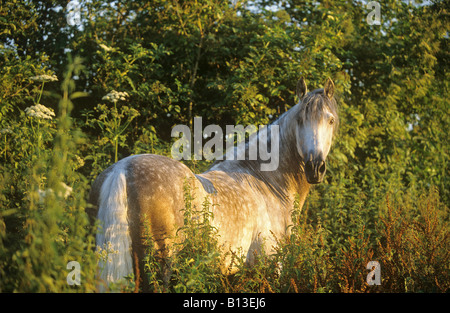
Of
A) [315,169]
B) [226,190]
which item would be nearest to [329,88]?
→ [315,169]

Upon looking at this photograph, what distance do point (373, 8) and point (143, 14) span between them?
4342 millimetres

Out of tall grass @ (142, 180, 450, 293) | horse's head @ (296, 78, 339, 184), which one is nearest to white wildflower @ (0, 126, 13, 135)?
tall grass @ (142, 180, 450, 293)

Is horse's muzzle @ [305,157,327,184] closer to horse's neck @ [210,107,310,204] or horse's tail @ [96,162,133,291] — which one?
horse's neck @ [210,107,310,204]

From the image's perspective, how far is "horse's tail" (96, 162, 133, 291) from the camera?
2.51 meters

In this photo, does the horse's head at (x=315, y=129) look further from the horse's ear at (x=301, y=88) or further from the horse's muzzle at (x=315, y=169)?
the horse's ear at (x=301, y=88)

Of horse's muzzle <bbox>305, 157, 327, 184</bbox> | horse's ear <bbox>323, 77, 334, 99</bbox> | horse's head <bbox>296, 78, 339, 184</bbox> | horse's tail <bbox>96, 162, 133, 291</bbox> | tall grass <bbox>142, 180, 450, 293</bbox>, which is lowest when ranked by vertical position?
tall grass <bbox>142, 180, 450, 293</bbox>

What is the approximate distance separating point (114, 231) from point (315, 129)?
217 centimetres

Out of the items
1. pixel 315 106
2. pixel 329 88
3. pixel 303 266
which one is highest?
pixel 329 88

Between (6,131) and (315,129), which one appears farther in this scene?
(6,131)

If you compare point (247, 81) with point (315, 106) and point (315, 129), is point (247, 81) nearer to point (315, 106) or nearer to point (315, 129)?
point (315, 106)

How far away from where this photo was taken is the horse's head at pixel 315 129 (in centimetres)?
366

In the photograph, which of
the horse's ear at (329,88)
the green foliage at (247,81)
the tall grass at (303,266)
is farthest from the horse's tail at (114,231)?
the horse's ear at (329,88)

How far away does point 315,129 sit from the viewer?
3717 millimetres

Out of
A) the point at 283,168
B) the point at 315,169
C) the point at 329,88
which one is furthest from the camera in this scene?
the point at 283,168
